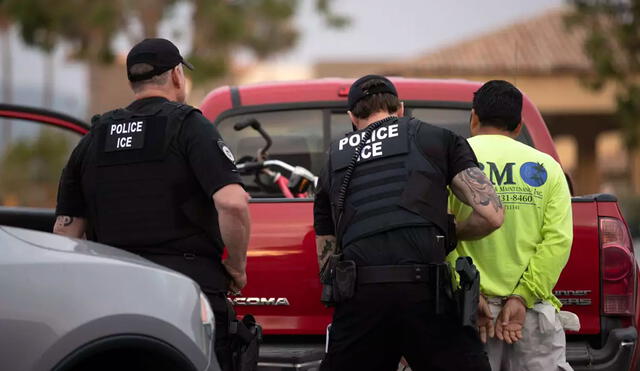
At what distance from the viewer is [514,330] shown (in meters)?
5.08

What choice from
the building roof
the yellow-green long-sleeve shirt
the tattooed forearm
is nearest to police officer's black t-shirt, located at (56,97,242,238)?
the tattooed forearm

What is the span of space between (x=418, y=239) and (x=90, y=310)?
1.24 m

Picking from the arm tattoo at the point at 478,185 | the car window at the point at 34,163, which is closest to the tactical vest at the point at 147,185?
the arm tattoo at the point at 478,185

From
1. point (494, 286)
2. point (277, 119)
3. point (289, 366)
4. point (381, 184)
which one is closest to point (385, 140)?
point (381, 184)

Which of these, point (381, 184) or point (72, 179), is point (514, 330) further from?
point (72, 179)

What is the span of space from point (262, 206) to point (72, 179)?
35.5 inches

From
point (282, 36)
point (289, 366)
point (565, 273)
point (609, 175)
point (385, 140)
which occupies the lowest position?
point (289, 366)

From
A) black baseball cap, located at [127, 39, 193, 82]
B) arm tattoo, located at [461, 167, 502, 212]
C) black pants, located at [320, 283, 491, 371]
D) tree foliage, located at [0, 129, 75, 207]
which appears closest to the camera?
black pants, located at [320, 283, 491, 371]

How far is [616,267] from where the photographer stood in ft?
18.2

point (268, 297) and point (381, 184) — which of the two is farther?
point (268, 297)

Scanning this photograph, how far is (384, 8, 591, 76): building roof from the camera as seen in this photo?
1452 inches

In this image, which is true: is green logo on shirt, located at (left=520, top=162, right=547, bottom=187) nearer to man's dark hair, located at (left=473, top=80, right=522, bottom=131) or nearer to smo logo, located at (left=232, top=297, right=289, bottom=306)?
man's dark hair, located at (left=473, top=80, right=522, bottom=131)

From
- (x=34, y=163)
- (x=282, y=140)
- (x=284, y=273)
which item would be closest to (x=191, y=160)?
(x=284, y=273)

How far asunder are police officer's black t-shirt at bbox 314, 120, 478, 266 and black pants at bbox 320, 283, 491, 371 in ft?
0.34
